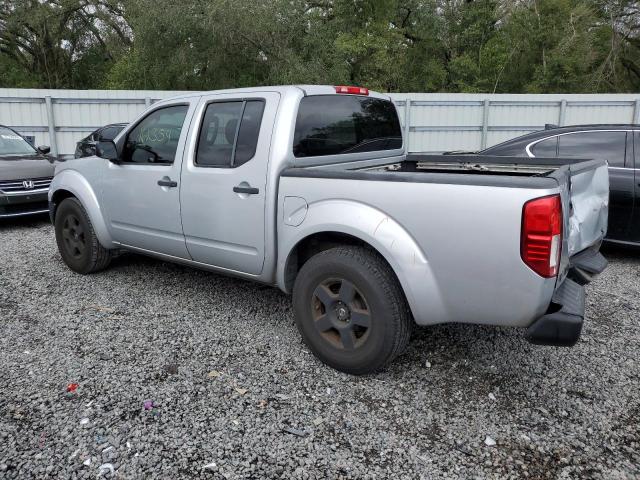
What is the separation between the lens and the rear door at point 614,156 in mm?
5734

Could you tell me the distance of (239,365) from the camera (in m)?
3.53

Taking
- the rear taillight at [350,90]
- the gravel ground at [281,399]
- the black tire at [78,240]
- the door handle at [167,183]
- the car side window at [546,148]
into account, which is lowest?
the gravel ground at [281,399]

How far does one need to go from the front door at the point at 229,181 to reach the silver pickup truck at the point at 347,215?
0.04 feet

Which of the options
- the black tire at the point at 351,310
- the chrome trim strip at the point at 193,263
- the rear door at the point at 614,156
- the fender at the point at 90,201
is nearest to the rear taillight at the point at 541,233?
the black tire at the point at 351,310

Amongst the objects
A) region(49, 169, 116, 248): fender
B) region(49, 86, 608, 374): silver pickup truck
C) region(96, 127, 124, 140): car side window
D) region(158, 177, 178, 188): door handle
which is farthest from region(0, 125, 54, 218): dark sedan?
region(158, 177, 178, 188): door handle

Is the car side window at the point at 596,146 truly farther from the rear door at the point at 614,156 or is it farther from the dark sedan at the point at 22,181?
the dark sedan at the point at 22,181

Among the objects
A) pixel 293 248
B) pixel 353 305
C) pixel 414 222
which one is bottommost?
pixel 353 305

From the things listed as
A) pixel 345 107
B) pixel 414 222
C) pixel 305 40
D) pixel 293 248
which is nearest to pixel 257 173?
pixel 293 248

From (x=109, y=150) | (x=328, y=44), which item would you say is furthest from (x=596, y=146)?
(x=328, y=44)

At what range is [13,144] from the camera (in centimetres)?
881

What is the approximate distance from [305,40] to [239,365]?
19.3 metres

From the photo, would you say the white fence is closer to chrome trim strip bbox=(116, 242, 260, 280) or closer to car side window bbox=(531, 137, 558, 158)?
car side window bbox=(531, 137, 558, 158)

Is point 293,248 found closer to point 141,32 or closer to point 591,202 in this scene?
point 591,202

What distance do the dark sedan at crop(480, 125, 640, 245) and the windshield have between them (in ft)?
23.9
